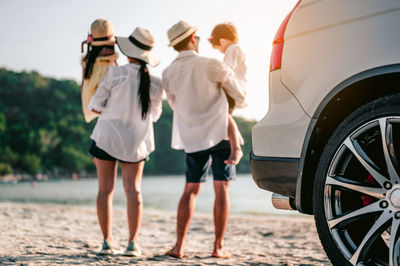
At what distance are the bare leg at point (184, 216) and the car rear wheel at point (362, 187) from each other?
2.04 meters

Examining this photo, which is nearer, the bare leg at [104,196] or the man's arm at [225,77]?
the man's arm at [225,77]

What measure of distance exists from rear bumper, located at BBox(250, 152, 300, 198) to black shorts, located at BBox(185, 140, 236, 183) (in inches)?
56.3

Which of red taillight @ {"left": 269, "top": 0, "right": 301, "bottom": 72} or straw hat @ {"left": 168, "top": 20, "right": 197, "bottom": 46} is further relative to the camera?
straw hat @ {"left": 168, "top": 20, "right": 197, "bottom": 46}

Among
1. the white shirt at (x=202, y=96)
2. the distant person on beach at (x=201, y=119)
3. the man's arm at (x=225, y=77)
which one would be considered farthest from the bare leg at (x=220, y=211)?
the man's arm at (x=225, y=77)

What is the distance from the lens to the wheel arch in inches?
97.5

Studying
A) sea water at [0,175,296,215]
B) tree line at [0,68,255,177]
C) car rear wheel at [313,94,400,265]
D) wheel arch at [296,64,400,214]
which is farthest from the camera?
tree line at [0,68,255,177]

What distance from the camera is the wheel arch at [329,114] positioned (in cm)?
248

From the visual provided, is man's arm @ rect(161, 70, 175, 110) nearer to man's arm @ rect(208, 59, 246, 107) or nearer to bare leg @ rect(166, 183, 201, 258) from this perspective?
man's arm @ rect(208, 59, 246, 107)

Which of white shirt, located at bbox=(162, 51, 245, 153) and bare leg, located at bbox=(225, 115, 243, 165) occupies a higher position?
white shirt, located at bbox=(162, 51, 245, 153)

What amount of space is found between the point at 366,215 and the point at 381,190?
0.15m

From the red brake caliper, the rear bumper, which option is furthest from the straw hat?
the red brake caliper

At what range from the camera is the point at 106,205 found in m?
4.55

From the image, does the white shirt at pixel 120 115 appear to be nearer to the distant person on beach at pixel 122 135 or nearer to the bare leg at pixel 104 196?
the distant person on beach at pixel 122 135

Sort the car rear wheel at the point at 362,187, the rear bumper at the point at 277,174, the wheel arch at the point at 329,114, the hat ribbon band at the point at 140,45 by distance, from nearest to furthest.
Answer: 1. the car rear wheel at the point at 362,187
2. the wheel arch at the point at 329,114
3. the rear bumper at the point at 277,174
4. the hat ribbon band at the point at 140,45
